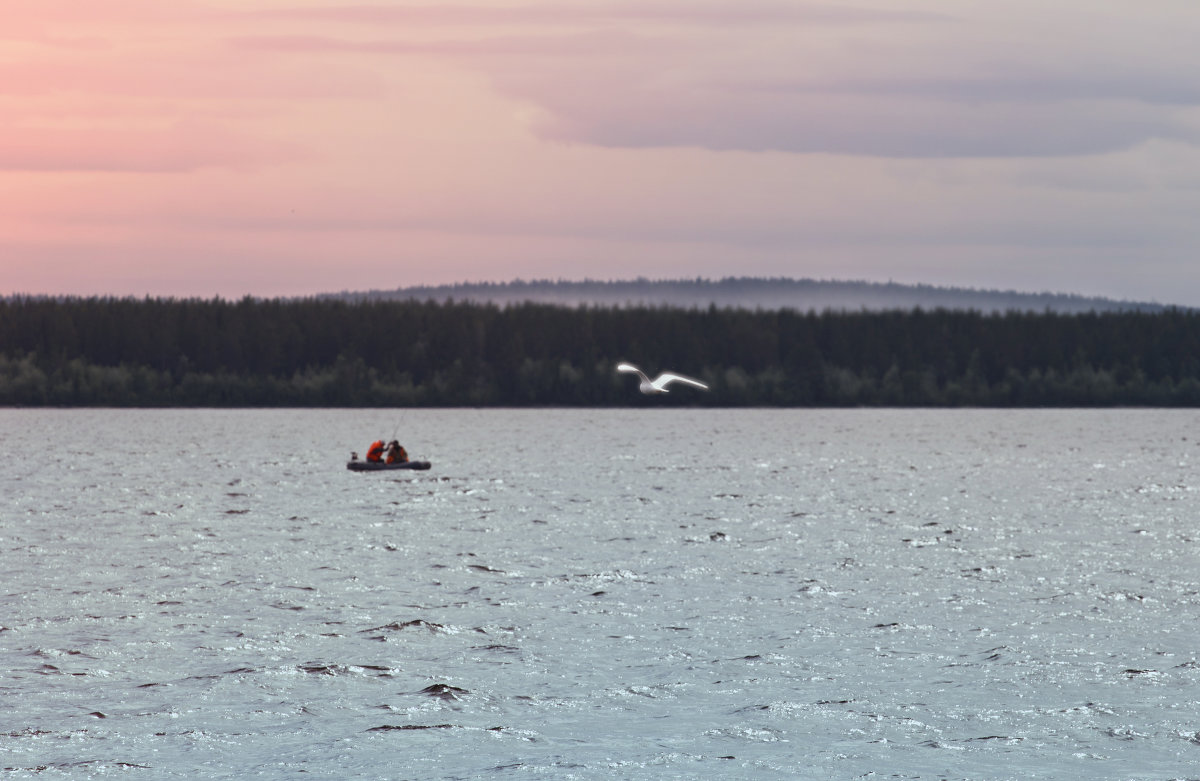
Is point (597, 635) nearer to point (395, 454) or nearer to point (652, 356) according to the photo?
point (395, 454)

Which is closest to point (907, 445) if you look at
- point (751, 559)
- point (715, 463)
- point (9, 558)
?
point (715, 463)

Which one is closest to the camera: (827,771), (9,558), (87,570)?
(827,771)

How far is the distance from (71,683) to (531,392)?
169 metres

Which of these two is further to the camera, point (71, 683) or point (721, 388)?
point (721, 388)

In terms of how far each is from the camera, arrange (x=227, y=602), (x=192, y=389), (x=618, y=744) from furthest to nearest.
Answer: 1. (x=192, y=389)
2. (x=227, y=602)
3. (x=618, y=744)

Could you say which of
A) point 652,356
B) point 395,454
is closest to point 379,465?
point 395,454

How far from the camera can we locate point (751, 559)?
38.3m

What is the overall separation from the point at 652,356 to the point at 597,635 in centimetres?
16542

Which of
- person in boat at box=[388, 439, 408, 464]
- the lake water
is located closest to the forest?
person in boat at box=[388, 439, 408, 464]

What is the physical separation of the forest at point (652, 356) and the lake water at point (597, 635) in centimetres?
12480

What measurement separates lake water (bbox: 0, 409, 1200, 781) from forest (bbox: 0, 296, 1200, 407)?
125 meters

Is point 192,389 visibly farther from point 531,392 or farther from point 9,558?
point 9,558

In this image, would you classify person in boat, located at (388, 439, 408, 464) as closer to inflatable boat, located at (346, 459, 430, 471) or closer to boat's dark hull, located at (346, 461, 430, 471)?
inflatable boat, located at (346, 459, 430, 471)

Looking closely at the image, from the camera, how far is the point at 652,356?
19138 cm
